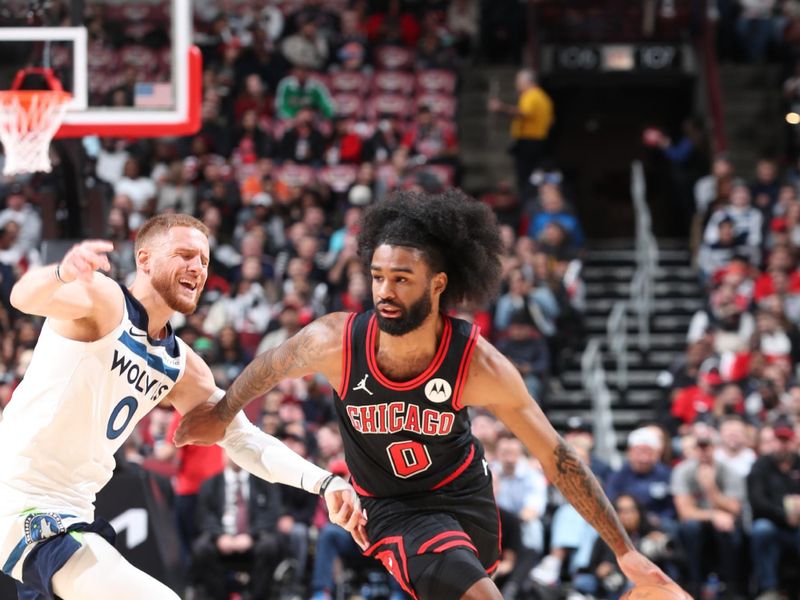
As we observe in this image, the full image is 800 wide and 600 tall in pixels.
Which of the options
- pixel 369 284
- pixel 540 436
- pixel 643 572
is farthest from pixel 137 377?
pixel 369 284

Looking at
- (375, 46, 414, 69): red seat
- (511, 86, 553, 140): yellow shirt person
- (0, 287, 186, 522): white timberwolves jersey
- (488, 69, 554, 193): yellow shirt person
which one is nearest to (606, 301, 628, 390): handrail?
(488, 69, 554, 193): yellow shirt person

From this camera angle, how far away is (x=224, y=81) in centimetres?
1761

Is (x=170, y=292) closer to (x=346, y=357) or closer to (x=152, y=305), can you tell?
(x=152, y=305)

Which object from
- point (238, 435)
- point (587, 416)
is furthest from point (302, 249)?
point (238, 435)

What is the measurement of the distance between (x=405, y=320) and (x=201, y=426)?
3.70 feet

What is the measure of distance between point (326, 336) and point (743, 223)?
987 cm

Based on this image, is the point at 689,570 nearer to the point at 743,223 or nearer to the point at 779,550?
the point at 779,550

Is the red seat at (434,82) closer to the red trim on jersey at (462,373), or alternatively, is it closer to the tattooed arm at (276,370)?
the tattooed arm at (276,370)

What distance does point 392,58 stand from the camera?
18.4 meters

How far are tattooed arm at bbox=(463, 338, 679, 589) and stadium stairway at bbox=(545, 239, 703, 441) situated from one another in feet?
24.9

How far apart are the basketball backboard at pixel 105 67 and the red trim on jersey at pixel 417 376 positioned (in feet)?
10.9

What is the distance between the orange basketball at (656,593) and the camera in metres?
5.73

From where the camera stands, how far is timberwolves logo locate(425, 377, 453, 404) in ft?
19.8

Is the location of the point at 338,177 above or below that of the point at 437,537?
above
